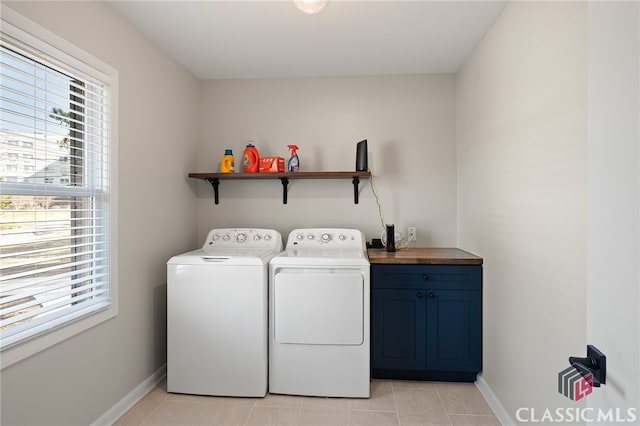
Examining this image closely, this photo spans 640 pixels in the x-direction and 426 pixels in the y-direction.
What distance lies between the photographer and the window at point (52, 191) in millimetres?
1391

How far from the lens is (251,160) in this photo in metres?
2.82

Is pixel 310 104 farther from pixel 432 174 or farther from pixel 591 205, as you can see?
pixel 591 205

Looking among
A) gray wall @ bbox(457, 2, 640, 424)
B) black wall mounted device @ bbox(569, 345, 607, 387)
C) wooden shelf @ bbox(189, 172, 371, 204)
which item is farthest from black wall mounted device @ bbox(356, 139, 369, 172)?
black wall mounted device @ bbox(569, 345, 607, 387)

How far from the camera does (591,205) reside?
27.0 inches

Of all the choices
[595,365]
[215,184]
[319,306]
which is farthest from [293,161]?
[595,365]

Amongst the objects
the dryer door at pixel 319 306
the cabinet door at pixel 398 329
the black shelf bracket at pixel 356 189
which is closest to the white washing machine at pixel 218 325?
the dryer door at pixel 319 306

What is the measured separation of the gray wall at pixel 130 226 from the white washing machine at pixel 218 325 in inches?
8.3

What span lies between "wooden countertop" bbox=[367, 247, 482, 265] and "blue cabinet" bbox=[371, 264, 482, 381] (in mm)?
35

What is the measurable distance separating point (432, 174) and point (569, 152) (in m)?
1.55

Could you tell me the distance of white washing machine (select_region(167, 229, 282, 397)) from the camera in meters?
2.16

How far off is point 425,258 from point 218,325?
148cm

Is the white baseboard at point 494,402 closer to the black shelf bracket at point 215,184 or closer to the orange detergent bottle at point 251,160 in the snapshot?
the orange detergent bottle at point 251,160

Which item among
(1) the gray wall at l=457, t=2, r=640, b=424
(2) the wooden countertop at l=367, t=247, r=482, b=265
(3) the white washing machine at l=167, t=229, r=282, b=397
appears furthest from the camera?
(2) the wooden countertop at l=367, t=247, r=482, b=265

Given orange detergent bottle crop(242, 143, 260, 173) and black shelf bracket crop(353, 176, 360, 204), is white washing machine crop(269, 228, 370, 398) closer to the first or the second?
black shelf bracket crop(353, 176, 360, 204)
